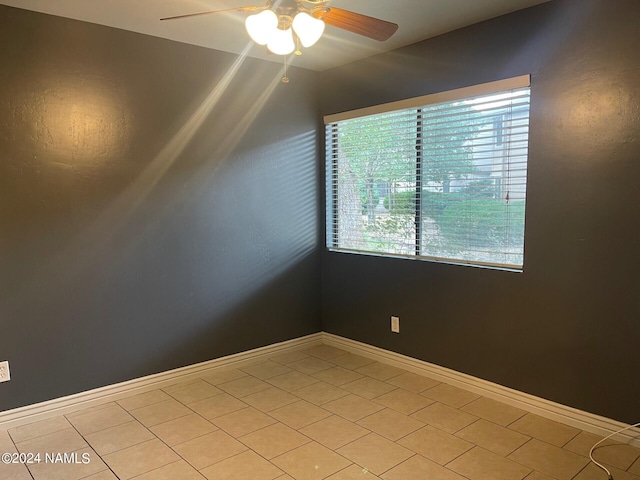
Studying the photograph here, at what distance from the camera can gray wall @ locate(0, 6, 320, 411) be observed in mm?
2707

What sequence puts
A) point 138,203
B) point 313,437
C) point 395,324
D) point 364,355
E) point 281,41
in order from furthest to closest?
point 364,355 → point 395,324 → point 138,203 → point 313,437 → point 281,41

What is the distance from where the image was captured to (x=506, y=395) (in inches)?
116

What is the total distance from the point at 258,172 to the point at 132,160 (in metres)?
0.97

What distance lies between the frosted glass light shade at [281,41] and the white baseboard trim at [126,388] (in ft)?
7.72

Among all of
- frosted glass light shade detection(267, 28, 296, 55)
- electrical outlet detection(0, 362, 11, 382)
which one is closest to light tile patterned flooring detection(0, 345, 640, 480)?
electrical outlet detection(0, 362, 11, 382)

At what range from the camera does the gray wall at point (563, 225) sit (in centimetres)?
240

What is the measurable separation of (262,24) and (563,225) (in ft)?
6.37

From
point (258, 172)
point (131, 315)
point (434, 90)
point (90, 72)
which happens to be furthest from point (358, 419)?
point (90, 72)

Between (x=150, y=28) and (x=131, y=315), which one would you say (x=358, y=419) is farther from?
(x=150, y=28)

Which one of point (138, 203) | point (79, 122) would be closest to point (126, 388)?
point (138, 203)

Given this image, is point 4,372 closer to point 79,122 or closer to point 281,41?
point 79,122

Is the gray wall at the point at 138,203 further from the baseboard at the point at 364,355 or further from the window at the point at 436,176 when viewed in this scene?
the window at the point at 436,176

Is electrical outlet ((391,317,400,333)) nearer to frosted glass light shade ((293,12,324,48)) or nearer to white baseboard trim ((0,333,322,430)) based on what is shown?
white baseboard trim ((0,333,322,430))

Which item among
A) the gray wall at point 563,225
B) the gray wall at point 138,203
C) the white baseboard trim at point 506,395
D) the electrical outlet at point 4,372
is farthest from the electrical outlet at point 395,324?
the electrical outlet at point 4,372
